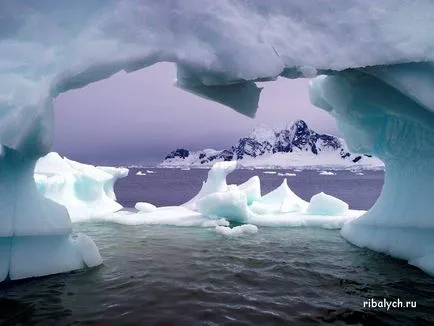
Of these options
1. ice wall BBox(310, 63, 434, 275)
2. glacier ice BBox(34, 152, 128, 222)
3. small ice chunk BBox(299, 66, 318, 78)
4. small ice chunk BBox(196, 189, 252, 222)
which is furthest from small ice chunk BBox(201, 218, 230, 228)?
small ice chunk BBox(299, 66, 318, 78)

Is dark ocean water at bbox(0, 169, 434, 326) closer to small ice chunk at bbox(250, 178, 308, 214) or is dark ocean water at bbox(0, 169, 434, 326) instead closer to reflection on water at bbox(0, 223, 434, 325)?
reflection on water at bbox(0, 223, 434, 325)

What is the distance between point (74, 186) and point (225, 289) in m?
13.9

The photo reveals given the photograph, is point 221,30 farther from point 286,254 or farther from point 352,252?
point 352,252

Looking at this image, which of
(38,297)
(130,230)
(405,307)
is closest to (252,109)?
(405,307)

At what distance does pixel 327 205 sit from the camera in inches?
638

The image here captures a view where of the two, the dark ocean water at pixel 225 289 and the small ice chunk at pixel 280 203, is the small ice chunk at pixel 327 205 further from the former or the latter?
the dark ocean water at pixel 225 289

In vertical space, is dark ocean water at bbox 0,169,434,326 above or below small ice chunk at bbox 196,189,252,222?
below

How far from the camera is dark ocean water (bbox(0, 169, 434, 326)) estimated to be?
5652 mm

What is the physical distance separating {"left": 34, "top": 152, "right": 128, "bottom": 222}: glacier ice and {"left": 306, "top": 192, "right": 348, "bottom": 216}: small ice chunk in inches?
367

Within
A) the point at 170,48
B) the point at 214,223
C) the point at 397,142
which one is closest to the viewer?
the point at 170,48

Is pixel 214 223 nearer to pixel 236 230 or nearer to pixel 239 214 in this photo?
pixel 239 214

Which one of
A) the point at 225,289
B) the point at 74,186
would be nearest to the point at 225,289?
the point at 225,289

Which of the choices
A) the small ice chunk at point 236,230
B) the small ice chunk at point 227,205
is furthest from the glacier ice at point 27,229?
the small ice chunk at point 227,205

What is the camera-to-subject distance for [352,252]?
10.0 metres
